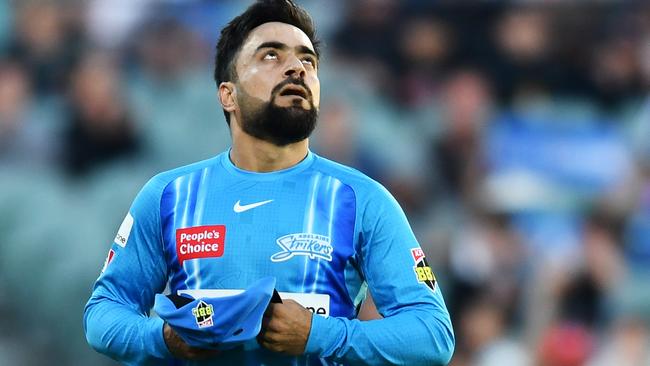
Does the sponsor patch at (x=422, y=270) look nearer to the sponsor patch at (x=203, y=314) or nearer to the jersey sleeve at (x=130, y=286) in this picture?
the sponsor patch at (x=203, y=314)

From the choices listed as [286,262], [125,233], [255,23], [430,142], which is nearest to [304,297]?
[286,262]

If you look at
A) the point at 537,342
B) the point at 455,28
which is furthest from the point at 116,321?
the point at 455,28

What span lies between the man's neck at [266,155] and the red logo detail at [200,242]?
0.85 feet

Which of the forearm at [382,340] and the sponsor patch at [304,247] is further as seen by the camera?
the sponsor patch at [304,247]

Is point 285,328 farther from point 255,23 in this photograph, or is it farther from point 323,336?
point 255,23

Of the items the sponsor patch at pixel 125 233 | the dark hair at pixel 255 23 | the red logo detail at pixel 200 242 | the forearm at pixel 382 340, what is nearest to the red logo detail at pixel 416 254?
the forearm at pixel 382 340

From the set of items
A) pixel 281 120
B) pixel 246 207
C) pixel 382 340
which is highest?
pixel 281 120

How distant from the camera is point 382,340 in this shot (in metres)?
3.17

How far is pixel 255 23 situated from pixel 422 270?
3.15 ft

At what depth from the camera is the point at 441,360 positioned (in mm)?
3229

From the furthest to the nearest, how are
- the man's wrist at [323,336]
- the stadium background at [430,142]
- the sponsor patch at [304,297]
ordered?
the stadium background at [430,142], the sponsor patch at [304,297], the man's wrist at [323,336]

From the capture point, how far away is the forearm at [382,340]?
3.15 meters

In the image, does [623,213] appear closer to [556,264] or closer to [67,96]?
[556,264]

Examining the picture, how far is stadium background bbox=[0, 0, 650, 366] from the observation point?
8.51m
